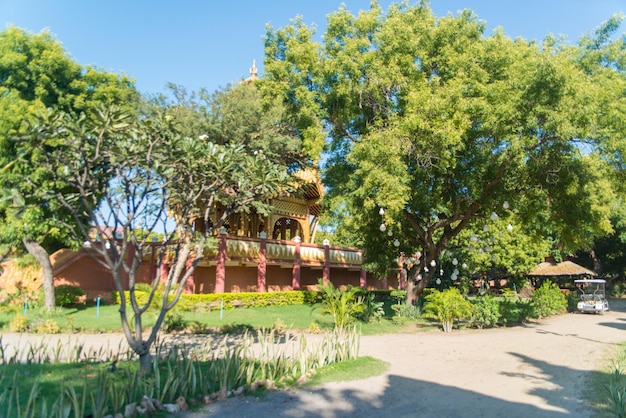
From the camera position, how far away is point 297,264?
25.9 meters

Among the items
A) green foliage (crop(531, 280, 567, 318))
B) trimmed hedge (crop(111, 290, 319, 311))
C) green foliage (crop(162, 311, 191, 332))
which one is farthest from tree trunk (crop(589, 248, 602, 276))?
green foliage (crop(162, 311, 191, 332))

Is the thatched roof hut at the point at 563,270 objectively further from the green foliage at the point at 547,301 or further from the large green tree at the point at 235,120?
the large green tree at the point at 235,120

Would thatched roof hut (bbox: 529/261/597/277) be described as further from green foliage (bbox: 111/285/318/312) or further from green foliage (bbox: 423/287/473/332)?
green foliage (bbox: 423/287/473/332)

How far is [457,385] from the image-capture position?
741 centimetres

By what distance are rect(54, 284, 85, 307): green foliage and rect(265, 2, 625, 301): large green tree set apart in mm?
12225

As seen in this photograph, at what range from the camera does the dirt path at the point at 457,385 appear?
5945mm

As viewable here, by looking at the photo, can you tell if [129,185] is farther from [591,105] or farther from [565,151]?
[565,151]

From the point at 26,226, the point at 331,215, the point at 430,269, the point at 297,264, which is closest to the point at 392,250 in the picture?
the point at 430,269

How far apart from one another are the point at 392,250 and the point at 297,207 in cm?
872

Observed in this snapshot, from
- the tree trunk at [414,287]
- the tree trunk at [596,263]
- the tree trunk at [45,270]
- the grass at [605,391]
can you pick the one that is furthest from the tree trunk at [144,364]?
the tree trunk at [596,263]

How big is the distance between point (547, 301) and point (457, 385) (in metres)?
16.9

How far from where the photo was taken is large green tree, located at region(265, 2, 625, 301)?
12.7 m

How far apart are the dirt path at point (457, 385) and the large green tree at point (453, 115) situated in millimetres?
4408

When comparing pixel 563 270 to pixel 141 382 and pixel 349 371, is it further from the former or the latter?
pixel 141 382
